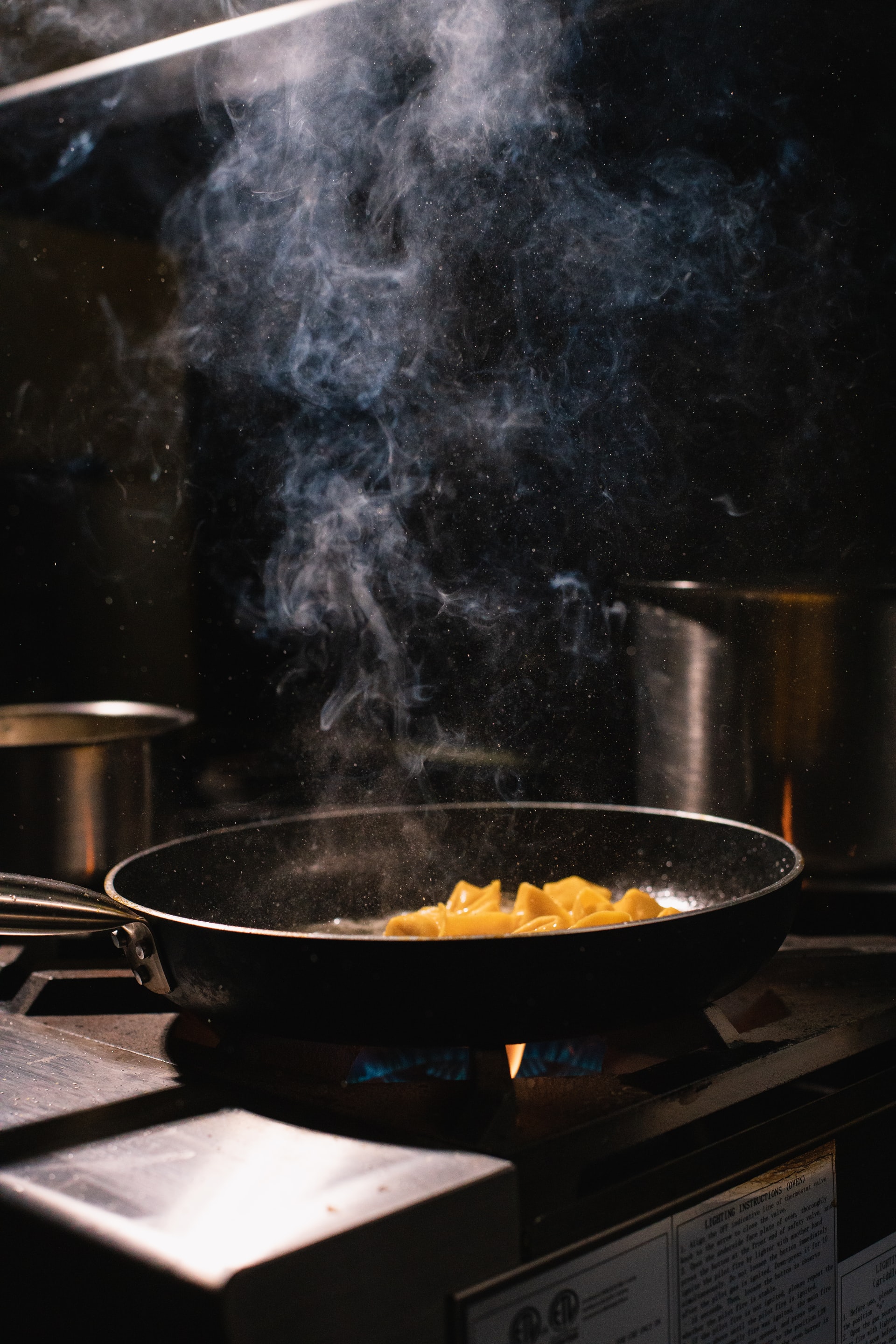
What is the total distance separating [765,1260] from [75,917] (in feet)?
2.05

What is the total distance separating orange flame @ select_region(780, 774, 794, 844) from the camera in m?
1.46

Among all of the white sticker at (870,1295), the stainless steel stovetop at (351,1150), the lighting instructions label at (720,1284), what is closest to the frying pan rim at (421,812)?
the stainless steel stovetop at (351,1150)

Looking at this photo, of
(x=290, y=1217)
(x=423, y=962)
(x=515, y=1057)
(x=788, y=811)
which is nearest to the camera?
(x=290, y=1217)

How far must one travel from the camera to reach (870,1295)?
104 cm

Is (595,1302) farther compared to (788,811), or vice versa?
(788,811)

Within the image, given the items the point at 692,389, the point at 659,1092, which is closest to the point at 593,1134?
the point at 659,1092

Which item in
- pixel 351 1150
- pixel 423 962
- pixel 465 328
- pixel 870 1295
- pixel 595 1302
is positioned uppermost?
pixel 465 328

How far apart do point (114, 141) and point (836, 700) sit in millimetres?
1535

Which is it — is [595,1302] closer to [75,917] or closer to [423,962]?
[423,962]

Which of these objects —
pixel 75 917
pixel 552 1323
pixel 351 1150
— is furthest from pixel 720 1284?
pixel 75 917

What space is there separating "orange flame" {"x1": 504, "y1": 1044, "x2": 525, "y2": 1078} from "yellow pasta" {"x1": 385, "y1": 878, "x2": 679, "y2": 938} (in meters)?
0.10

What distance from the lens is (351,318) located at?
182 centimetres

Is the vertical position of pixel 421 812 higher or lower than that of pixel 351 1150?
higher

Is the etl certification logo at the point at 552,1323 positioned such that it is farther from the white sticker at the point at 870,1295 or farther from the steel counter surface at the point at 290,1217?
the white sticker at the point at 870,1295
